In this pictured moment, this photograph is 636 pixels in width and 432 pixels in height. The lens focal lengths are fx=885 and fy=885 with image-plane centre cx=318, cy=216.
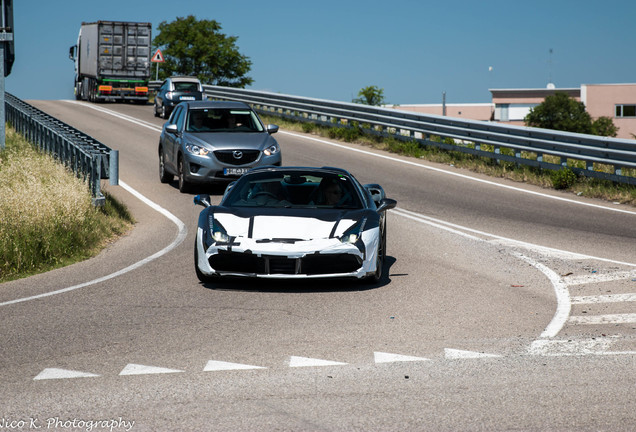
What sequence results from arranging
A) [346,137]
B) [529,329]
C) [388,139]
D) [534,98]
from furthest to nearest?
[534,98] < [346,137] < [388,139] < [529,329]

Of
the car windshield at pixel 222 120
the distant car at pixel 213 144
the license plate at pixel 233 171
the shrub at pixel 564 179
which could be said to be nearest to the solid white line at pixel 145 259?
the distant car at pixel 213 144

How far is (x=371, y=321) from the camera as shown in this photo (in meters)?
7.34

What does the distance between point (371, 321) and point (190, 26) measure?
8587 centimetres

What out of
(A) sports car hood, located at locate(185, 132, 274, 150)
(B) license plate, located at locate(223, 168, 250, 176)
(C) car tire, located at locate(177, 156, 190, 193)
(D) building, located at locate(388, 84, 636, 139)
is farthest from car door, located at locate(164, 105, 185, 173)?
(D) building, located at locate(388, 84, 636, 139)

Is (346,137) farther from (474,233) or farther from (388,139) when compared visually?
(474,233)

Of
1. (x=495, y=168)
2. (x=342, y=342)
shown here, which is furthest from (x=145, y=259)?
(x=495, y=168)

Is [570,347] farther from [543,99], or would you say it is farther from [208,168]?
[543,99]

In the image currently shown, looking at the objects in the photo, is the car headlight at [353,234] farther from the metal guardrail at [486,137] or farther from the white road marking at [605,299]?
the metal guardrail at [486,137]

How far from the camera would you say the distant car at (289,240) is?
845 cm

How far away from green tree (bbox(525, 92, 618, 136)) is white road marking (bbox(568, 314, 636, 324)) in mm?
86031

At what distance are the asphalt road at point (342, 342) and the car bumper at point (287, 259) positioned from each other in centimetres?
23

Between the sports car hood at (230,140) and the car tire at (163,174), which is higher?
the sports car hood at (230,140)

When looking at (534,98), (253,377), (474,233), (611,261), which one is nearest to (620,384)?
(253,377)

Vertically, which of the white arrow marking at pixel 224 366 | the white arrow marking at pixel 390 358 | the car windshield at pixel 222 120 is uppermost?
the car windshield at pixel 222 120
